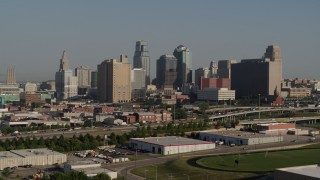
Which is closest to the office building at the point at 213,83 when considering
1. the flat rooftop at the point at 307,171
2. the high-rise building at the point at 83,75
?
the high-rise building at the point at 83,75

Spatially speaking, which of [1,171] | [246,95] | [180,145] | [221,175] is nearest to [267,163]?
[221,175]

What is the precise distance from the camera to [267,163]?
101 ft

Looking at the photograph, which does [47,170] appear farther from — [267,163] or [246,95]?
[246,95]

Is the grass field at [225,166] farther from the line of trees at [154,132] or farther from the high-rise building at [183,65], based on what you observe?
the high-rise building at [183,65]

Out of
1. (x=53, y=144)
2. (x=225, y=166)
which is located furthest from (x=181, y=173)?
(x=53, y=144)

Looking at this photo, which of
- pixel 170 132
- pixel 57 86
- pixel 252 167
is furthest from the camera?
pixel 57 86

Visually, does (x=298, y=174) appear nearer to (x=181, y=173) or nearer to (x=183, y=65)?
(x=181, y=173)

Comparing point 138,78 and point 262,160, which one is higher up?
point 138,78

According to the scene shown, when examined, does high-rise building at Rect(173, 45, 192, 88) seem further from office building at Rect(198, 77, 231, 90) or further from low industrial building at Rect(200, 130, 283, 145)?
low industrial building at Rect(200, 130, 283, 145)

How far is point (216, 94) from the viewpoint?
102625mm

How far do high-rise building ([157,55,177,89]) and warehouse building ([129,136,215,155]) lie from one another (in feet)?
362

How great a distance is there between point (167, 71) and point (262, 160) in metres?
121

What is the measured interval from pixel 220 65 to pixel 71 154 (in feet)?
399

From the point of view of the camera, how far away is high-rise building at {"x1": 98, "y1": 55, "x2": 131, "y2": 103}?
103188 millimetres
